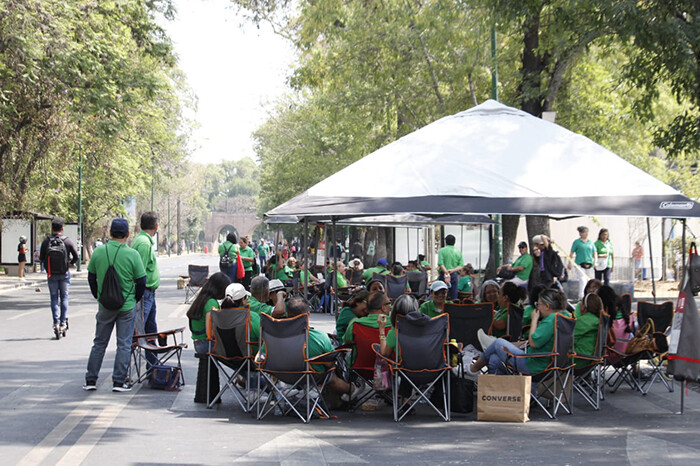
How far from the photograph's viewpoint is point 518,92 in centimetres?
2002

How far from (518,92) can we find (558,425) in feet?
42.0

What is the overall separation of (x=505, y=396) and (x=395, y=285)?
8.65 metres

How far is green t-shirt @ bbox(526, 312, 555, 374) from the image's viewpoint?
8.73 metres

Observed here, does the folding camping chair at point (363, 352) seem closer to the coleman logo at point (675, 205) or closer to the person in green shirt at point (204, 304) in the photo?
the person in green shirt at point (204, 304)

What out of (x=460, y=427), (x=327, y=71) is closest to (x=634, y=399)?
(x=460, y=427)

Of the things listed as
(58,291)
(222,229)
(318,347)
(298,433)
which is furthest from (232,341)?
(222,229)

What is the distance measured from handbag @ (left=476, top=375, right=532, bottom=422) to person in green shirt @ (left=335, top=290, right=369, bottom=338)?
1807mm

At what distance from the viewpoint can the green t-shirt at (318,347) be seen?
8.59 meters

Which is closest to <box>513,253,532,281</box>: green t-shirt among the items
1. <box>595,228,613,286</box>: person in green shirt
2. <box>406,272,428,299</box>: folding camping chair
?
<box>406,272,428,299</box>: folding camping chair

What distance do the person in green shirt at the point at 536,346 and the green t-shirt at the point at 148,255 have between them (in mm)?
4146

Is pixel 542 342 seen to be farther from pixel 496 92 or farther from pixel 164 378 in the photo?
pixel 496 92

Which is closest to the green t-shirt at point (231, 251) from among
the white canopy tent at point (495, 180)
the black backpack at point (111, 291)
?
the white canopy tent at point (495, 180)

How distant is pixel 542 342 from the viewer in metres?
8.73

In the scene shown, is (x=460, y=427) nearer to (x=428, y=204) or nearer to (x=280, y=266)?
→ (x=428, y=204)
